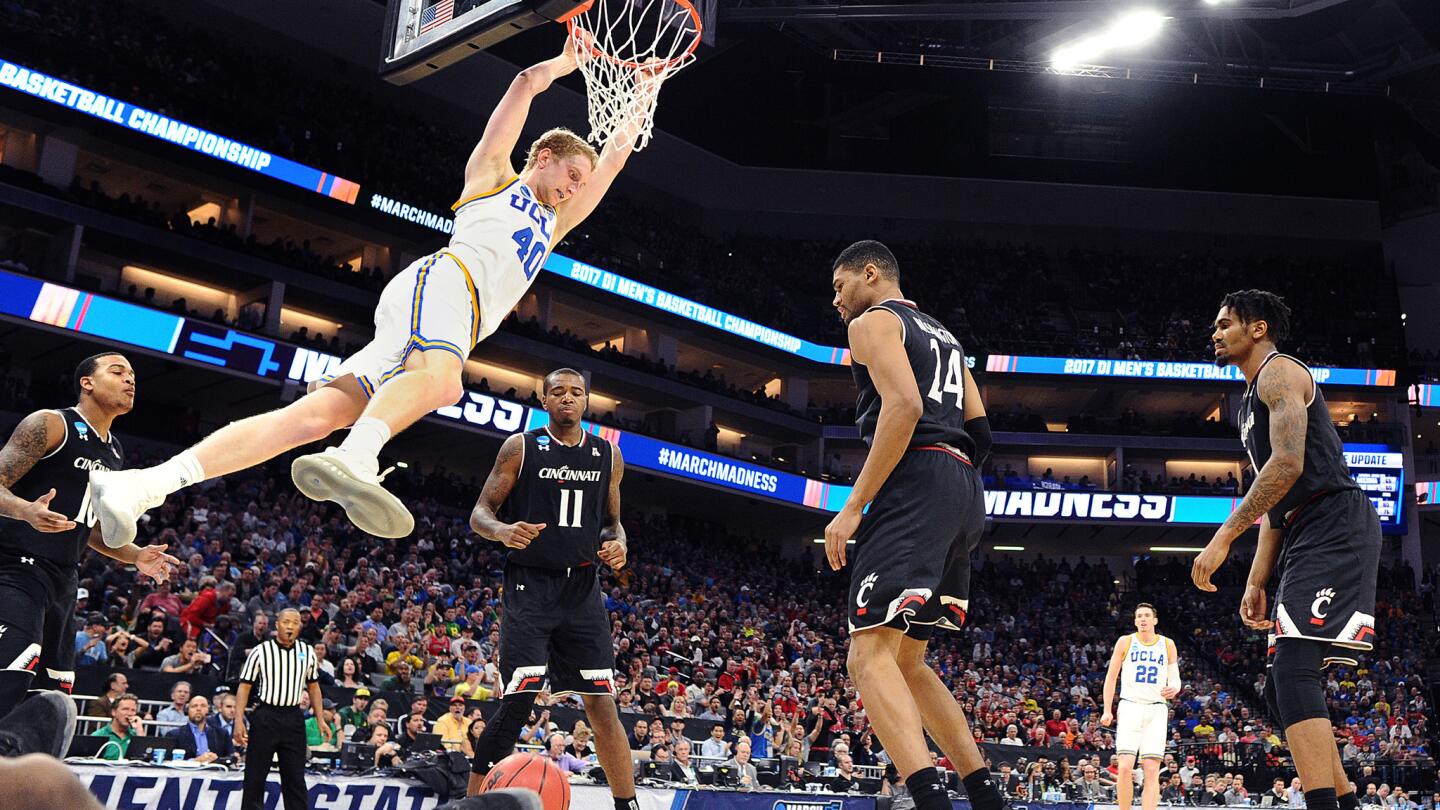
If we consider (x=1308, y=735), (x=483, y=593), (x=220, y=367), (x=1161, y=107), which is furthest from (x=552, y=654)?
(x=1161, y=107)

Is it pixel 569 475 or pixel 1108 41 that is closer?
pixel 569 475

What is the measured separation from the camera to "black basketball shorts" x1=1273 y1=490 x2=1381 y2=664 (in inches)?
197

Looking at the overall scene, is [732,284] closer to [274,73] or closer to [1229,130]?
[274,73]

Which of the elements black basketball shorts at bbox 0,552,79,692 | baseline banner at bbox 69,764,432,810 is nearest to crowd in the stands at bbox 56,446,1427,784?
baseline banner at bbox 69,764,432,810

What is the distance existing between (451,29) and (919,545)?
18.7ft

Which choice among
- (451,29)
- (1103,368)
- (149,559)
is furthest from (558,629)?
(1103,368)

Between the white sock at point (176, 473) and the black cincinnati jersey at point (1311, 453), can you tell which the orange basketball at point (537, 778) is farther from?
the black cincinnati jersey at point (1311, 453)

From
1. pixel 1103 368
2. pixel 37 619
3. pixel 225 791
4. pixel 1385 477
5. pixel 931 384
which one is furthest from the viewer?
pixel 1103 368

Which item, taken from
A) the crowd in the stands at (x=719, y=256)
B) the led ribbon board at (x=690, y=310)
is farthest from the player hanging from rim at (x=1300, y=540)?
the led ribbon board at (x=690, y=310)

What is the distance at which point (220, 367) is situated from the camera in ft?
79.8

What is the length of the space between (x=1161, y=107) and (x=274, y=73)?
1198 inches

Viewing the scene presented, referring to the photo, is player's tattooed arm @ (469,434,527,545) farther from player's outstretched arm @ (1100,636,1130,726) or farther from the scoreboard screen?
the scoreboard screen

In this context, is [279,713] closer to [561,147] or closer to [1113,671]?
[561,147]

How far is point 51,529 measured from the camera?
509 centimetres
